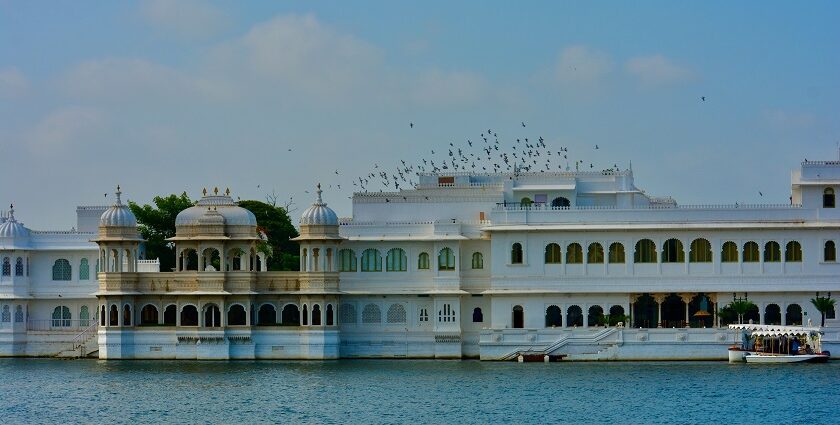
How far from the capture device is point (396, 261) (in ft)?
234

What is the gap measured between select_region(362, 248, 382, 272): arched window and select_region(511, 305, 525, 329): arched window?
5389 millimetres

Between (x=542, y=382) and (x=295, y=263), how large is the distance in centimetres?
2288

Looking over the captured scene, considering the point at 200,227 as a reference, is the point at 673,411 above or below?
below

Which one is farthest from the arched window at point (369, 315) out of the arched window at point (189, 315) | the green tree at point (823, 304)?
the green tree at point (823, 304)

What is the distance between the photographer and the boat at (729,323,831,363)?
6475cm

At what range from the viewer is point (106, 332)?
6931cm

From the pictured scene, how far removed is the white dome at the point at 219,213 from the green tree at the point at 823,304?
19.9 metres

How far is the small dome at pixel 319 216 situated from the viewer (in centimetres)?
6938

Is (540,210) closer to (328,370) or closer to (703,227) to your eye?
(703,227)

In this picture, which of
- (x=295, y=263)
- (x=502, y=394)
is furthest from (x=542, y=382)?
(x=295, y=263)

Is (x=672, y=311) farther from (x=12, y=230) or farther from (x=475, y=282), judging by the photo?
(x=12, y=230)

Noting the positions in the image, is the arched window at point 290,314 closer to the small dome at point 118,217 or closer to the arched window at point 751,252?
the small dome at point 118,217

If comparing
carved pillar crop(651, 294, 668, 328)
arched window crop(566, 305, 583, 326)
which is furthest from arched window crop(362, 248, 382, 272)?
carved pillar crop(651, 294, 668, 328)

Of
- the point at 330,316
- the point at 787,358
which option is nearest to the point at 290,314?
the point at 330,316
